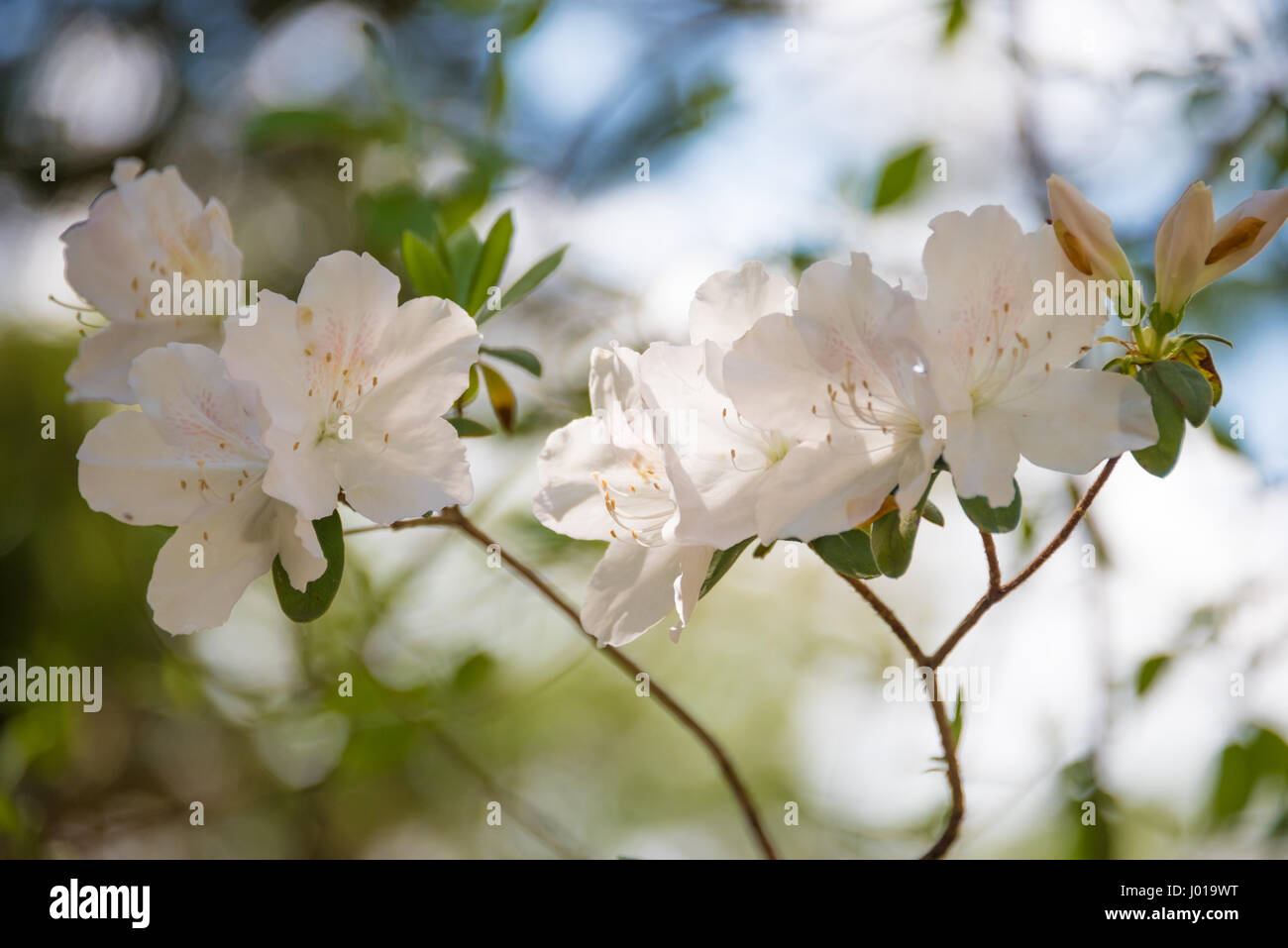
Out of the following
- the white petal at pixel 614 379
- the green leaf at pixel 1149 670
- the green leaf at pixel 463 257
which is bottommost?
the green leaf at pixel 1149 670

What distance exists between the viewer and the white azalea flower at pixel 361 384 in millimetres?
812

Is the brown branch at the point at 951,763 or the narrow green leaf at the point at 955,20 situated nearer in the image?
the brown branch at the point at 951,763

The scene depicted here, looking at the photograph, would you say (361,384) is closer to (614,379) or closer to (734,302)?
(614,379)

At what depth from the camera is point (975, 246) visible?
29.3 inches

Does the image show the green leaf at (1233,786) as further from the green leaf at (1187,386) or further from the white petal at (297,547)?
the white petal at (297,547)

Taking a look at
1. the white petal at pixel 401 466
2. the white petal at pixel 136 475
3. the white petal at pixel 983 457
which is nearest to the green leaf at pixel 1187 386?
the white petal at pixel 983 457

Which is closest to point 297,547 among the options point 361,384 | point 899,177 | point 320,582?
point 320,582

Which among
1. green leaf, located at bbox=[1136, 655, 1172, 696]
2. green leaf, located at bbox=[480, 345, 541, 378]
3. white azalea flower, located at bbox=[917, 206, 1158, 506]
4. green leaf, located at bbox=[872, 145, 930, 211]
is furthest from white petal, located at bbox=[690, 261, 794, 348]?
green leaf, located at bbox=[1136, 655, 1172, 696]

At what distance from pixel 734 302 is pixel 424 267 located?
48cm

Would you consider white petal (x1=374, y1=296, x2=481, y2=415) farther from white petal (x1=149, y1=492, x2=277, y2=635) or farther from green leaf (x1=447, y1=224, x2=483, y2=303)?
green leaf (x1=447, y1=224, x2=483, y2=303)

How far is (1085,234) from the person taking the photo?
74cm
